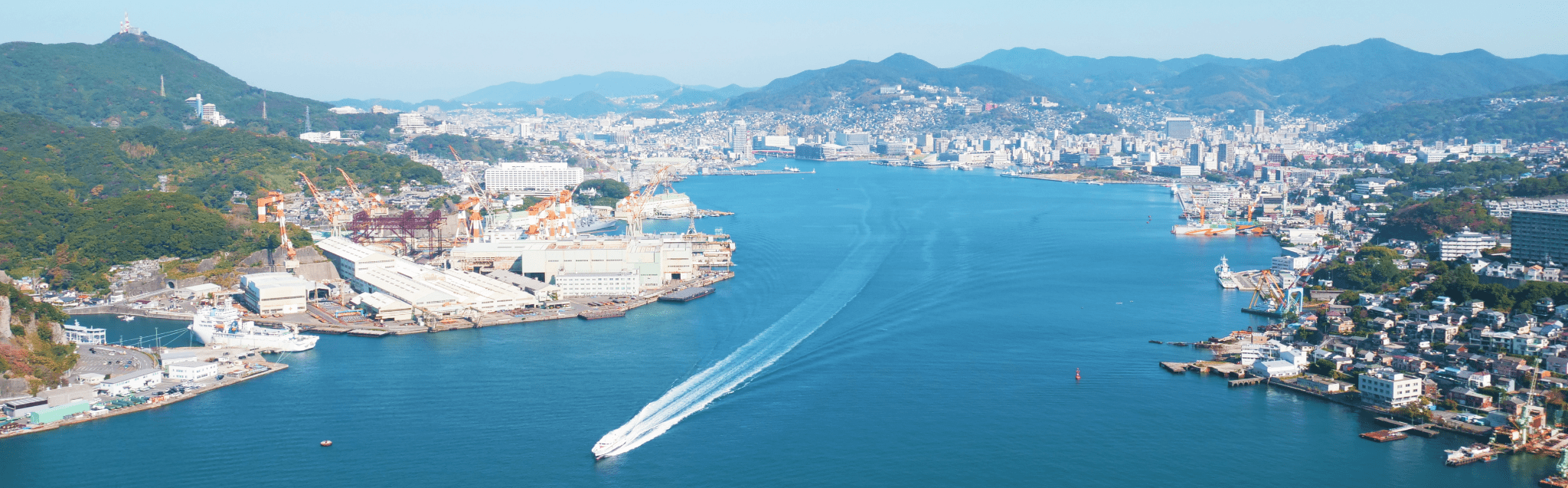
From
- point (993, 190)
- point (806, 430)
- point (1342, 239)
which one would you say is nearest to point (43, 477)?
point (806, 430)

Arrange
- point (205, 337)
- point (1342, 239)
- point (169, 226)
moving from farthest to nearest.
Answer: point (1342, 239), point (169, 226), point (205, 337)

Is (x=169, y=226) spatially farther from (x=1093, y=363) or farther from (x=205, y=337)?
(x=1093, y=363)

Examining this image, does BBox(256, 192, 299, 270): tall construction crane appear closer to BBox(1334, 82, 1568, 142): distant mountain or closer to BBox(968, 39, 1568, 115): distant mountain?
BBox(1334, 82, 1568, 142): distant mountain

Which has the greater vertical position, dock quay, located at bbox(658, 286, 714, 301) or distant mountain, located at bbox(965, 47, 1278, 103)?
distant mountain, located at bbox(965, 47, 1278, 103)

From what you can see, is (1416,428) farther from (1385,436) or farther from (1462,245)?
(1462,245)

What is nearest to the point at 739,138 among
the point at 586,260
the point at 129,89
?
the point at 129,89

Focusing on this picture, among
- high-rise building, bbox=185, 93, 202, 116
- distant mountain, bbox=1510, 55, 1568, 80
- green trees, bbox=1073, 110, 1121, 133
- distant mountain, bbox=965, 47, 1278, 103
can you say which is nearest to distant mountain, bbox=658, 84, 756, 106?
distant mountain, bbox=965, 47, 1278, 103
